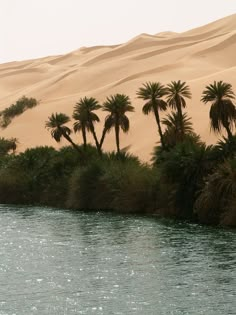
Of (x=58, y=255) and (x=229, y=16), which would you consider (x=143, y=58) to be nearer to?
(x=229, y=16)

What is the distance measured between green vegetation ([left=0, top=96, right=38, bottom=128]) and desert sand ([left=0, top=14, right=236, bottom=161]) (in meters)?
1.02

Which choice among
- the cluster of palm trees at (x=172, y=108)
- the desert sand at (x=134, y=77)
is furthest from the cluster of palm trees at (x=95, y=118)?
the desert sand at (x=134, y=77)

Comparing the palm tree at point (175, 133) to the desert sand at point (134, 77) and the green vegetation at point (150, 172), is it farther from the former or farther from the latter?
the desert sand at point (134, 77)

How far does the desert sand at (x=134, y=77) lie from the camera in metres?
89.0

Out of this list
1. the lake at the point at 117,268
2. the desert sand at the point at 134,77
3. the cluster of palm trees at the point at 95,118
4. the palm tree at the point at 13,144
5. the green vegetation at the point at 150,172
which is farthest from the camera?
the palm tree at the point at 13,144

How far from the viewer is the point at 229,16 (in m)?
154

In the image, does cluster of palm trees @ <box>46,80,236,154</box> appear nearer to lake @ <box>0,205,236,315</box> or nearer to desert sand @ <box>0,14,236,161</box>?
lake @ <box>0,205,236,315</box>

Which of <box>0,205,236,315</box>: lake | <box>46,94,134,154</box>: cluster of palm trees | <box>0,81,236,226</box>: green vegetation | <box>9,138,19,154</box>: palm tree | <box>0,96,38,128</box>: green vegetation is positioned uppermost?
<box>0,96,38,128</box>: green vegetation

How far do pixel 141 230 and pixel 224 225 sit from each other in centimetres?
465

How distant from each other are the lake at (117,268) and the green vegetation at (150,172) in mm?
2003

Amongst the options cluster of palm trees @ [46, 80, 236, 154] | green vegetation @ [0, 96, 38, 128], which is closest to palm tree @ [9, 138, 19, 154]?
green vegetation @ [0, 96, 38, 128]

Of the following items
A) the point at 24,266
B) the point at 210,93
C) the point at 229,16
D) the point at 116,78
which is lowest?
the point at 24,266

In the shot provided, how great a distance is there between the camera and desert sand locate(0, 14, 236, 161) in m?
89.0

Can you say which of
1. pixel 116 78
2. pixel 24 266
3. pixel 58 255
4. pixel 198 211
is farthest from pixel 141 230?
pixel 116 78
